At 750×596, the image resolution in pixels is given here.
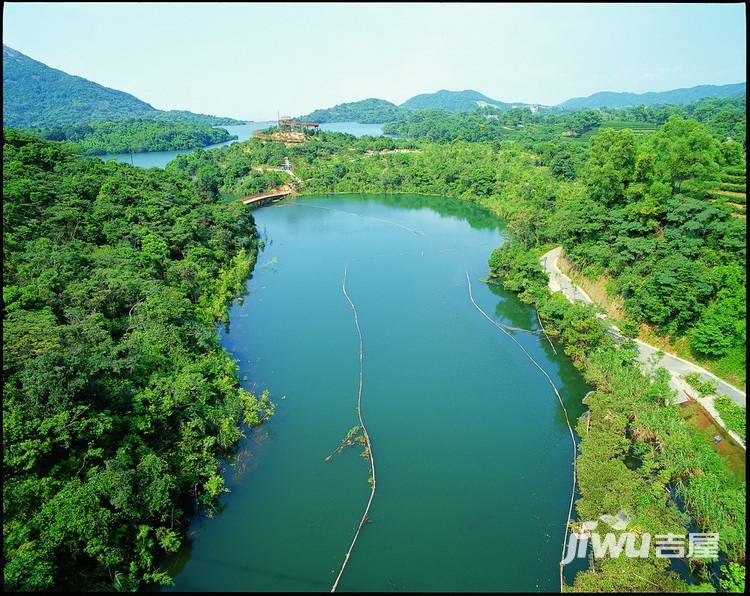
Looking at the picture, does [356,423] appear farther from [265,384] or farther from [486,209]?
[486,209]

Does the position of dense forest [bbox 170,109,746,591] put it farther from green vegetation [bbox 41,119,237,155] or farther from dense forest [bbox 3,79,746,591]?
green vegetation [bbox 41,119,237,155]

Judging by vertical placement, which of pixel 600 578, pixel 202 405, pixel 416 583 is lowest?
pixel 416 583

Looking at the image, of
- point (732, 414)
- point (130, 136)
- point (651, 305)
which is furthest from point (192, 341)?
point (130, 136)

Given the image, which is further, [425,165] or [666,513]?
[425,165]

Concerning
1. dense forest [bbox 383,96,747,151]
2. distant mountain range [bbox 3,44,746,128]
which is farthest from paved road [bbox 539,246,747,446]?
distant mountain range [bbox 3,44,746,128]

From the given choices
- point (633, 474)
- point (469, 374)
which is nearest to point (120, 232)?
point (469, 374)

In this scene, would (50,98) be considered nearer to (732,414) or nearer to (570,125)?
(570,125)
